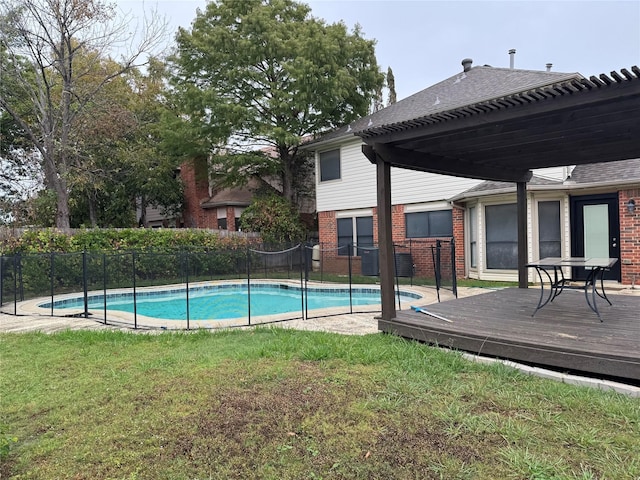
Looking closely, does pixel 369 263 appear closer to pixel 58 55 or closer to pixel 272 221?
pixel 272 221

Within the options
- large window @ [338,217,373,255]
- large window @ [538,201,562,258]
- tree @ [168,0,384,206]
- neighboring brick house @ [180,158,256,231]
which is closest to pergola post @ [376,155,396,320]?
large window @ [538,201,562,258]

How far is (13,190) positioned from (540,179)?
2164 cm

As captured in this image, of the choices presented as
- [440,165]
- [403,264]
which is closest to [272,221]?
[403,264]

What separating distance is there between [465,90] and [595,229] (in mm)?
5308

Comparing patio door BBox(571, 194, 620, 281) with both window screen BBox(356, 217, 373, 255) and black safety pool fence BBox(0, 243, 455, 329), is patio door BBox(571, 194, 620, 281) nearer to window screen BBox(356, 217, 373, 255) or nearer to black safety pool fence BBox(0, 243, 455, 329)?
black safety pool fence BBox(0, 243, 455, 329)

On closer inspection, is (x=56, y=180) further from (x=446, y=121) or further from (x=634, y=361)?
(x=634, y=361)

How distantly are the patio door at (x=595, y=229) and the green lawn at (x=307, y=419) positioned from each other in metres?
7.39

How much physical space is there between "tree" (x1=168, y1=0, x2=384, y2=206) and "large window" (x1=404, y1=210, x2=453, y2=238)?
5.77m

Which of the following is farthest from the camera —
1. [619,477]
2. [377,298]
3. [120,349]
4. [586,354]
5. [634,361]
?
[377,298]

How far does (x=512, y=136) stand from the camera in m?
4.65

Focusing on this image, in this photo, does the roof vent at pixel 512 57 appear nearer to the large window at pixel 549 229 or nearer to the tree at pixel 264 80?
the tree at pixel 264 80

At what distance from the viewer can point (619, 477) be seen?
6.89 ft

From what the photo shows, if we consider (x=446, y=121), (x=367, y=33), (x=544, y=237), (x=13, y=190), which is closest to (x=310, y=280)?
(x=544, y=237)

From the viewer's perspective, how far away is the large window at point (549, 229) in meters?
9.91
